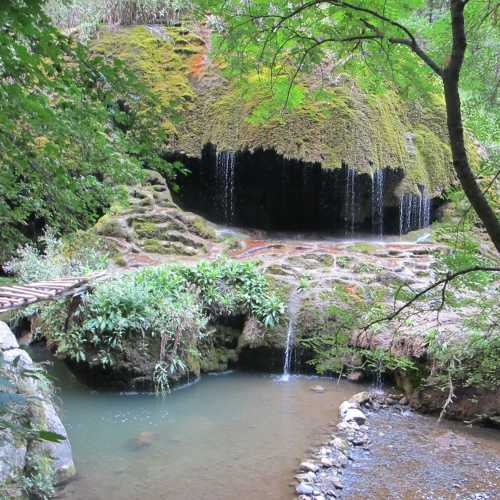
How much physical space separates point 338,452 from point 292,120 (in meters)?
7.55

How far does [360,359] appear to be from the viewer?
648 cm

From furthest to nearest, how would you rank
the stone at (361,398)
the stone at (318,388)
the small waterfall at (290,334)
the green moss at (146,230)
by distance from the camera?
the green moss at (146,230)
the small waterfall at (290,334)
the stone at (318,388)
the stone at (361,398)

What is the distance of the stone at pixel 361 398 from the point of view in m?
5.79

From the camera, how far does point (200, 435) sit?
5.07 meters

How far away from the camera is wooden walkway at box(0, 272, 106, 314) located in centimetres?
471

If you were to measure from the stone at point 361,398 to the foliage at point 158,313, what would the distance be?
177 cm

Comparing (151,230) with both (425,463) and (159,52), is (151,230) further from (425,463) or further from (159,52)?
(425,463)

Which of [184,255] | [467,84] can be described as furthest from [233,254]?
[467,84]

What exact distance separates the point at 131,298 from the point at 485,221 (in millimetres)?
5271

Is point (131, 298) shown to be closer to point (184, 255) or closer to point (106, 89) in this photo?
point (184, 255)

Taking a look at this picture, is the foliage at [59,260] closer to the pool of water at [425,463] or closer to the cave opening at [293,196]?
the cave opening at [293,196]

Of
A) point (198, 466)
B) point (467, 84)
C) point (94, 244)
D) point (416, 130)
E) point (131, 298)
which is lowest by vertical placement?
point (198, 466)

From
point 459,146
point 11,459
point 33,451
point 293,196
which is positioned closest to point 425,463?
point 33,451

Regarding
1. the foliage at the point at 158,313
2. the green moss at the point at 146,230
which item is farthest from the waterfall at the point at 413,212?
the green moss at the point at 146,230
